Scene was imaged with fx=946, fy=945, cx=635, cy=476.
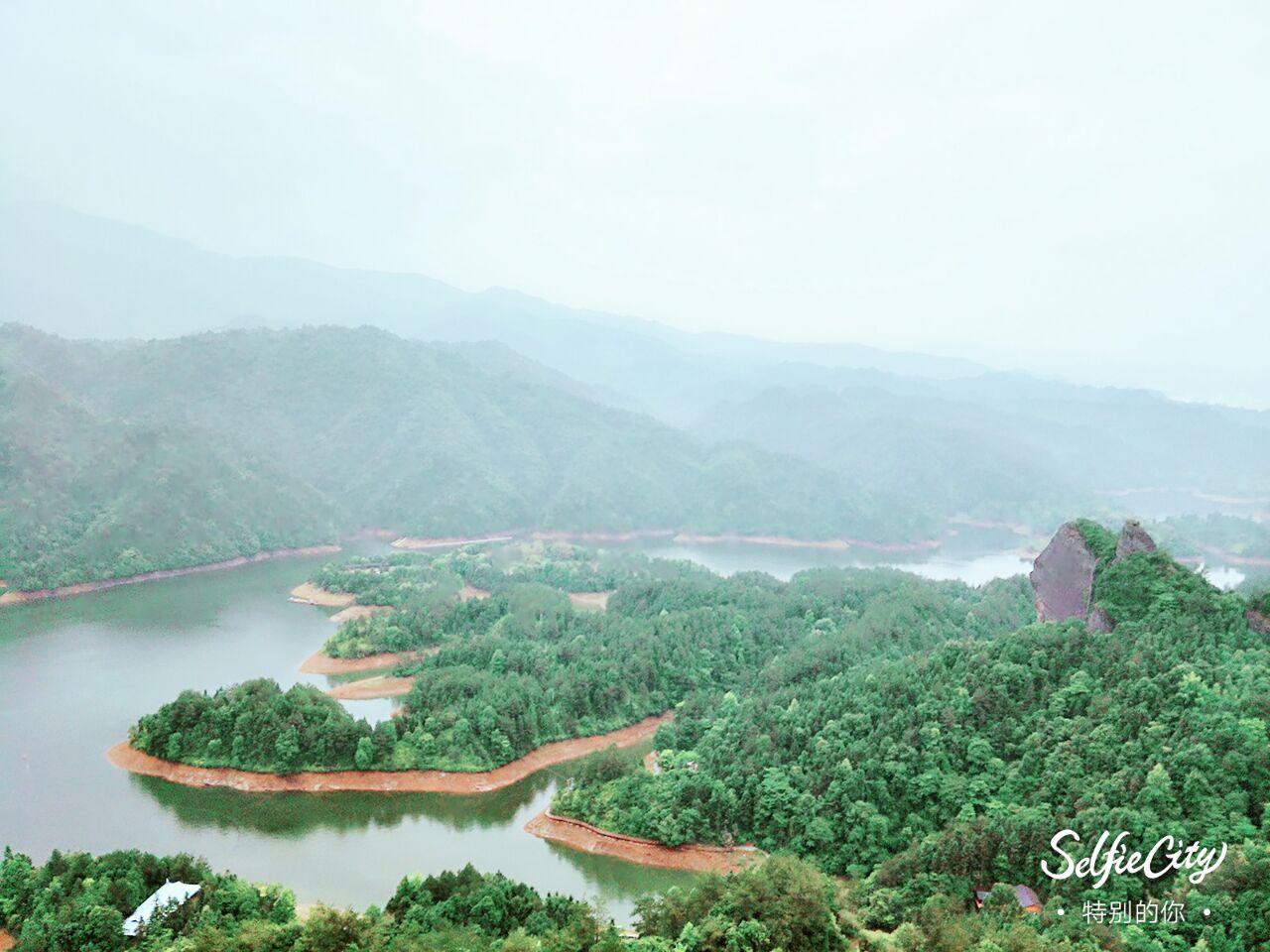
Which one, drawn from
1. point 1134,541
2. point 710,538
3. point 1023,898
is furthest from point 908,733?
point 710,538

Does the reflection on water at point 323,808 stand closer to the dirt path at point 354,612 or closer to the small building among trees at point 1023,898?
the small building among trees at point 1023,898

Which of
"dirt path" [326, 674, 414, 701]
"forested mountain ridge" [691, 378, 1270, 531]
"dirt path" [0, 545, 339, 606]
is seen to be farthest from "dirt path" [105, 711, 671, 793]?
"forested mountain ridge" [691, 378, 1270, 531]

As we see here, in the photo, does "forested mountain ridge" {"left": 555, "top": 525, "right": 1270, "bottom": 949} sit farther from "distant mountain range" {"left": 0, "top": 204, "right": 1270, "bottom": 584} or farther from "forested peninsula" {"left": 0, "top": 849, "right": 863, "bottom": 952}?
"distant mountain range" {"left": 0, "top": 204, "right": 1270, "bottom": 584}

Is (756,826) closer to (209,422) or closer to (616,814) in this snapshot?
(616,814)

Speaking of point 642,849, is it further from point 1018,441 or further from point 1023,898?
point 1018,441

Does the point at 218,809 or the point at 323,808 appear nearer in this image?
the point at 218,809

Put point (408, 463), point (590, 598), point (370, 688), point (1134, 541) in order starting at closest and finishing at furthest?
point (1134, 541)
point (370, 688)
point (590, 598)
point (408, 463)
